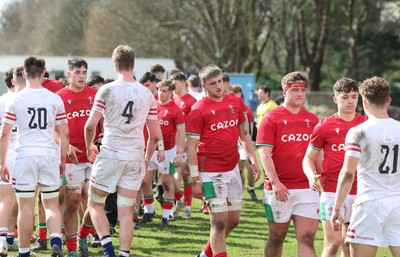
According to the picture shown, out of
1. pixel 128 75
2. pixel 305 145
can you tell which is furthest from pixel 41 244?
pixel 305 145

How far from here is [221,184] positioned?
329 inches

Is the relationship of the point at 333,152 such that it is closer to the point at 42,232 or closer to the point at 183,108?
the point at 42,232

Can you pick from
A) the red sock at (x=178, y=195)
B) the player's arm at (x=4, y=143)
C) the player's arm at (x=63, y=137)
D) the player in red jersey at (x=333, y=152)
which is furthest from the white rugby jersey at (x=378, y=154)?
the red sock at (x=178, y=195)

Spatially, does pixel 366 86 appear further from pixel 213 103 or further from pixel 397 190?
pixel 213 103

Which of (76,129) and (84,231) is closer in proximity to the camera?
(84,231)

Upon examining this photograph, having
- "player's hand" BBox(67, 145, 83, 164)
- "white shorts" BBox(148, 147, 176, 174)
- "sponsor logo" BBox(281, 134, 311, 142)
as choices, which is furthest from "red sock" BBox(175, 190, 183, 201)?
"sponsor logo" BBox(281, 134, 311, 142)

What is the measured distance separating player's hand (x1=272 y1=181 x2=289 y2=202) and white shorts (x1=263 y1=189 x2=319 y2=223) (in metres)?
0.11

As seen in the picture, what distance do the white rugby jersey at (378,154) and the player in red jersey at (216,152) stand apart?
2.32 metres

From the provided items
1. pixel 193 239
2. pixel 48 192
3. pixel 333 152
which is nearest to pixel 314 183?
pixel 333 152

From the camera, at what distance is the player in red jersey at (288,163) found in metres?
7.68

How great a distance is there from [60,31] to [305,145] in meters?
53.4

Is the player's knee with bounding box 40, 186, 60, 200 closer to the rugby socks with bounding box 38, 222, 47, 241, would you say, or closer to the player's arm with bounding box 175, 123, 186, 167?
the rugby socks with bounding box 38, 222, 47, 241

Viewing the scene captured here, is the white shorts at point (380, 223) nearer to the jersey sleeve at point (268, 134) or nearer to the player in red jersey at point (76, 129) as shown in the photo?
the jersey sleeve at point (268, 134)

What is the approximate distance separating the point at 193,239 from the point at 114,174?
3160mm
